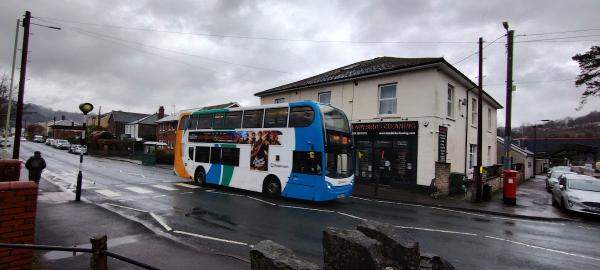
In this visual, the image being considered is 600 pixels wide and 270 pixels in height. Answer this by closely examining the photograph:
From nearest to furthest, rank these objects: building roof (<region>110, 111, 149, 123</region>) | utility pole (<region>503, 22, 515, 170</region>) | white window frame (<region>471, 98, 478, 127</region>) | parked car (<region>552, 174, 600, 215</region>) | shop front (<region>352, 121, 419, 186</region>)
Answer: parked car (<region>552, 174, 600, 215</region>), utility pole (<region>503, 22, 515, 170</region>), shop front (<region>352, 121, 419, 186</region>), white window frame (<region>471, 98, 478, 127</region>), building roof (<region>110, 111, 149, 123</region>)

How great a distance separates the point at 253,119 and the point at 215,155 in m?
3.29

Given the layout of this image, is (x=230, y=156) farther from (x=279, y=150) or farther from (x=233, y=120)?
(x=279, y=150)

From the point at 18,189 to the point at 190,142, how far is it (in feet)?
49.5

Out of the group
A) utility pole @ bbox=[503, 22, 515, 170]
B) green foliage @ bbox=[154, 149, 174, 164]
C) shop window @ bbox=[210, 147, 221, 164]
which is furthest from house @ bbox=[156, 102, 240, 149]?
utility pole @ bbox=[503, 22, 515, 170]

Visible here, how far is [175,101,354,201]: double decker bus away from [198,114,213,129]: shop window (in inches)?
2.1

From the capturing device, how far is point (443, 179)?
1738 centimetres

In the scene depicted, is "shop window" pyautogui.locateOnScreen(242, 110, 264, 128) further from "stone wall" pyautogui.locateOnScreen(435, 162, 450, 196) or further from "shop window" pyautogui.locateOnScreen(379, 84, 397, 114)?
"stone wall" pyautogui.locateOnScreen(435, 162, 450, 196)

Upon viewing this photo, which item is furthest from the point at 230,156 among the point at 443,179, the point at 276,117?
the point at 443,179

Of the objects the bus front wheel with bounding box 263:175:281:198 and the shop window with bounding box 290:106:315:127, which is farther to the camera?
the bus front wheel with bounding box 263:175:281:198

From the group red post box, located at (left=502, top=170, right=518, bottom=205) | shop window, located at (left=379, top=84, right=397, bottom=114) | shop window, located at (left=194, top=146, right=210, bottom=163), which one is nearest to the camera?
red post box, located at (left=502, top=170, right=518, bottom=205)

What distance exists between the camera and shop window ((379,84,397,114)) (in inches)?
806

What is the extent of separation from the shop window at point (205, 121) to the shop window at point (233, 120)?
144 cm

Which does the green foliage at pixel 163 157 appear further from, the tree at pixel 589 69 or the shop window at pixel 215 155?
the tree at pixel 589 69

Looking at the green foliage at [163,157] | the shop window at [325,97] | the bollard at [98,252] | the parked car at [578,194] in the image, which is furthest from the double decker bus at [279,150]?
the green foliage at [163,157]
